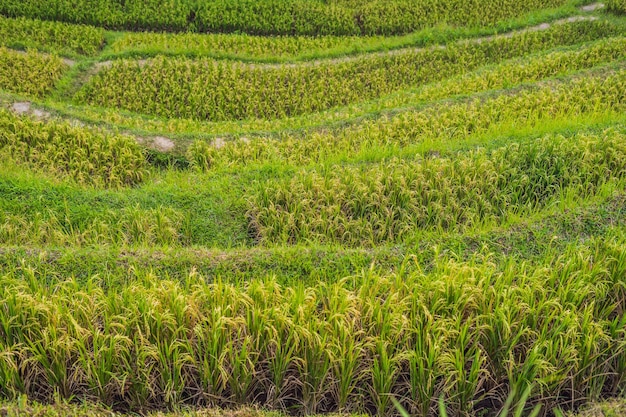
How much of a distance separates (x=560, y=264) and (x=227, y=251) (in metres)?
2.82

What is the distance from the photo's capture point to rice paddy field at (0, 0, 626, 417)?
11.2 ft

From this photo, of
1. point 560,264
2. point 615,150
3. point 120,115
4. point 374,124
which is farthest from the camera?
point 120,115

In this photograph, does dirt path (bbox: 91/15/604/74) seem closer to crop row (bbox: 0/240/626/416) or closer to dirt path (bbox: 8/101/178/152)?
dirt path (bbox: 8/101/178/152)

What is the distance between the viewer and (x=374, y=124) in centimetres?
874

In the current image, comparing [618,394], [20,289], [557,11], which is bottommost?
[618,394]

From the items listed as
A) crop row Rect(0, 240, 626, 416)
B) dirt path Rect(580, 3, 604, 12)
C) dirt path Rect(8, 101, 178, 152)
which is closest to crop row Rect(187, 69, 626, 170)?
dirt path Rect(8, 101, 178, 152)

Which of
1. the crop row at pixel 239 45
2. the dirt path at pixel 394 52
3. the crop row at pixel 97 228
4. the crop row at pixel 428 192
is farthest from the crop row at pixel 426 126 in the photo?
the crop row at pixel 239 45

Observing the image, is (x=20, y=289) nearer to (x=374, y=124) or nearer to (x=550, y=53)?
(x=374, y=124)

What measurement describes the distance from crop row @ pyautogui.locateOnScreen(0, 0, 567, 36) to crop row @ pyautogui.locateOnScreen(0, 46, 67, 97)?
3.03 metres

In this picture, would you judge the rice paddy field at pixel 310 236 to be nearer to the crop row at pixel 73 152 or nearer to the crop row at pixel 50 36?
the crop row at pixel 73 152

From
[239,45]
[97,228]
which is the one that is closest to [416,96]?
[239,45]

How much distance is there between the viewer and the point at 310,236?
5.77 meters

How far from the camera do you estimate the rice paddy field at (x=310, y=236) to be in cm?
342

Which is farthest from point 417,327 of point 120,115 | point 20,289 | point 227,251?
point 120,115
